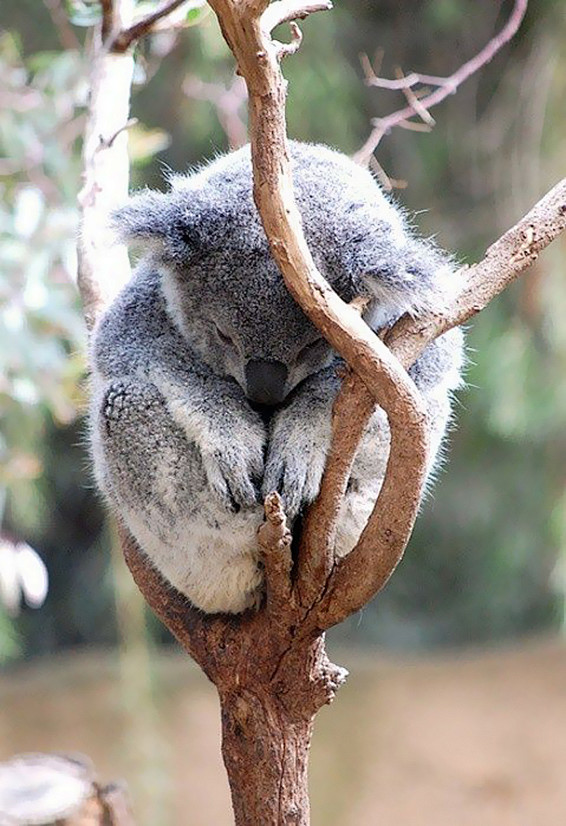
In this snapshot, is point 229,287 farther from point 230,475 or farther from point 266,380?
point 230,475

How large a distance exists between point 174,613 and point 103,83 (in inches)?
40.5

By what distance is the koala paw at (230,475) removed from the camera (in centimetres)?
154

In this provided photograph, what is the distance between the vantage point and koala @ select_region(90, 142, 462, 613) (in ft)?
5.06

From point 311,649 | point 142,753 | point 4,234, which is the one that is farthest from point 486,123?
point 311,649

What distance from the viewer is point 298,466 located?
1.50 m

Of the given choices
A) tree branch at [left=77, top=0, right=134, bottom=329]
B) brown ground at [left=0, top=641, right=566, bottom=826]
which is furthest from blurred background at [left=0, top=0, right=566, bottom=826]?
tree branch at [left=77, top=0, right=134, bottom=329]

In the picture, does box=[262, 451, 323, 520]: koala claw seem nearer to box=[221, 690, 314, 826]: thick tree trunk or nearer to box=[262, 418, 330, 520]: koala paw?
box=[262, 418, 330, 520]: koala paw

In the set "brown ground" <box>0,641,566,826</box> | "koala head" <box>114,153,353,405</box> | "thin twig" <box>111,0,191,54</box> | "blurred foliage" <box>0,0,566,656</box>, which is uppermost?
"blurred foliage" <box>0,0,566,656</box>

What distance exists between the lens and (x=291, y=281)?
125 centimetres

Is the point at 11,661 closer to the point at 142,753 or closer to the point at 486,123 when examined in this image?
the point at 142,753

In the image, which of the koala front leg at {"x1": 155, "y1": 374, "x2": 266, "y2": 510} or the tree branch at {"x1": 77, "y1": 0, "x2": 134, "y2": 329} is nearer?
the koala front leg at {"x1": 155, "y1": 374, "x2": 266, "y2": 510}

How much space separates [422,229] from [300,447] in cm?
319

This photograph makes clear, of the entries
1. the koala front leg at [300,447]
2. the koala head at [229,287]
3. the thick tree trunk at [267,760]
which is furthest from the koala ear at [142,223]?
the thick tree trunk at [267,760]

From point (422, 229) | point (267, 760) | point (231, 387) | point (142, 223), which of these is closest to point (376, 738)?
point (422, 229)
